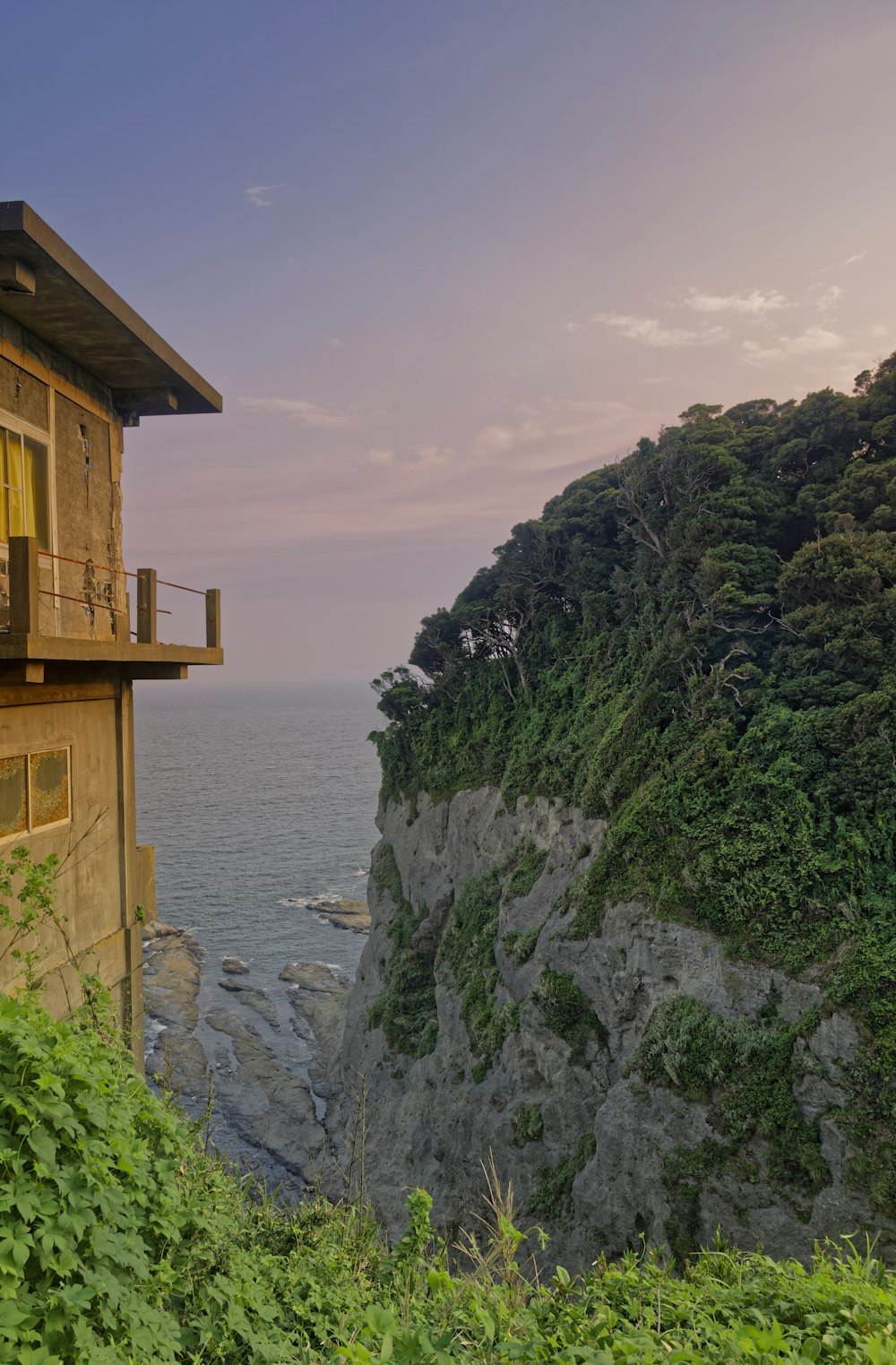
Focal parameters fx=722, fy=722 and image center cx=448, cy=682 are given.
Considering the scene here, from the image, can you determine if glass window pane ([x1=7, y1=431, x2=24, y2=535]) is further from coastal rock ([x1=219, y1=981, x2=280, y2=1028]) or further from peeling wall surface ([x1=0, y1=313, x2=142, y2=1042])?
coastal rock ([x1=219, y1=981, x2=280, y2=1028])

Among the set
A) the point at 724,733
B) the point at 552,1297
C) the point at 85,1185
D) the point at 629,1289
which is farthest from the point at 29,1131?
the point at 724,733

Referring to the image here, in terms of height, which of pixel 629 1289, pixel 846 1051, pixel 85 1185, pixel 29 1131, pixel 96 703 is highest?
pixel 96 703

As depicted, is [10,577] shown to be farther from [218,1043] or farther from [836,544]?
[218,1043]

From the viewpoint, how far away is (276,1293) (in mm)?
5539

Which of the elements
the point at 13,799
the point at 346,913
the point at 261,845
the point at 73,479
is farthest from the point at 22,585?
the point at 261,845

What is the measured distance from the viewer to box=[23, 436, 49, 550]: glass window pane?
7801 mm

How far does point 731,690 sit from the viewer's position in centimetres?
1875

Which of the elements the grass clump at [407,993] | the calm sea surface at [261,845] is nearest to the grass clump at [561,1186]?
the grass clump at [407,993]

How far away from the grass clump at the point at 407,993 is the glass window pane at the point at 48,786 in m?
20.2

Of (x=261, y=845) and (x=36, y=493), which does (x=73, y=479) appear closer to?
(x=36, y=493)

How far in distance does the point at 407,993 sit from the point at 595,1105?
12666 mm

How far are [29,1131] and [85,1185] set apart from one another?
463 mm

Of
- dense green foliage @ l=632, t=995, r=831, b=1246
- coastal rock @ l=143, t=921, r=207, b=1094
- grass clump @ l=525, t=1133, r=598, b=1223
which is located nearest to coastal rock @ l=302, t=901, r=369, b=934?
coastal rock @ l=143, t=921, r=207, b=1094

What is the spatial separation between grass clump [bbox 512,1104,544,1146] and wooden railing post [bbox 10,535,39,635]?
16687mm
